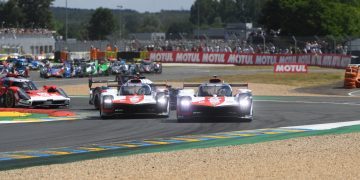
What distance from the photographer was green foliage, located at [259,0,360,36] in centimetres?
8725

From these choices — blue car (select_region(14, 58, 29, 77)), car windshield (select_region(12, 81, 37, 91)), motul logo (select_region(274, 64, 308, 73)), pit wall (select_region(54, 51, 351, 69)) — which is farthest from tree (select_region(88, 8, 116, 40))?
car windshield (select_region(12, 81, 37, 91))

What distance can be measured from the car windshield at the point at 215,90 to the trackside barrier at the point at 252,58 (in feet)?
121

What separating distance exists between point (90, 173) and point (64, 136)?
20.5ft

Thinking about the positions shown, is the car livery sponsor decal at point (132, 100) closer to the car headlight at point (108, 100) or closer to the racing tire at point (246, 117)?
the car headlight at point (108, 100)

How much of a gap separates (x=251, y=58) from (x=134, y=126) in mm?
53671

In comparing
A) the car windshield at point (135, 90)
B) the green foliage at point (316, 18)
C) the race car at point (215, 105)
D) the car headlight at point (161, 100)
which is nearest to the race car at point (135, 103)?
the car headlight at point (161, 100)

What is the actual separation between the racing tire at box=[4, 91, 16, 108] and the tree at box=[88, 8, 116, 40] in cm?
12788

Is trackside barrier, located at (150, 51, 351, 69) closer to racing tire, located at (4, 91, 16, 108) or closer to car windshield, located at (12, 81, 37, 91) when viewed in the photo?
car windshield, located at (12, 81, 37, 91)

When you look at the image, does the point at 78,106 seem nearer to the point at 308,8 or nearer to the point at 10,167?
the point at 10,167

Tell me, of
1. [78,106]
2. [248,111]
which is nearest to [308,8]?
[78,106]

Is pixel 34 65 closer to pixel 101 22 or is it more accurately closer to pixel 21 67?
pixel 21 67

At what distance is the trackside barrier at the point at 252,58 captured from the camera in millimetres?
63763

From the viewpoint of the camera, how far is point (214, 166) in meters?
13.4

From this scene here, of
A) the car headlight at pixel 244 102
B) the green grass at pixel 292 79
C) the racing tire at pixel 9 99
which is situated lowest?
the green grass at pixel 292 79
